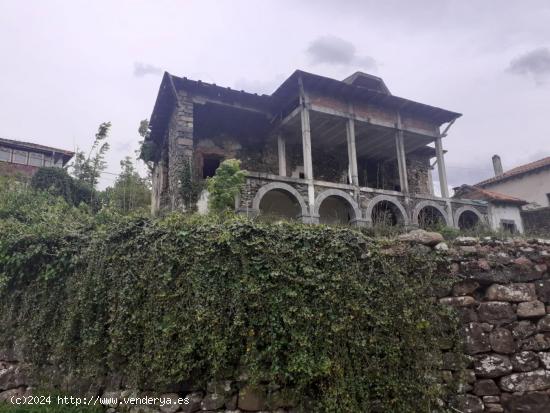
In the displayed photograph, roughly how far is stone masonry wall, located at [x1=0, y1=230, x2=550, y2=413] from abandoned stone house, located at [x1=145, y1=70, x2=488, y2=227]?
480cm

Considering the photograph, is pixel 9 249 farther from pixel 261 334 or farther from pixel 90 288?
pixel 261 334

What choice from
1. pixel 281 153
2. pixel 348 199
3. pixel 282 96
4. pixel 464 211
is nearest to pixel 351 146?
pixel 348 199

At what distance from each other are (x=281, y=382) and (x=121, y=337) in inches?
68.6

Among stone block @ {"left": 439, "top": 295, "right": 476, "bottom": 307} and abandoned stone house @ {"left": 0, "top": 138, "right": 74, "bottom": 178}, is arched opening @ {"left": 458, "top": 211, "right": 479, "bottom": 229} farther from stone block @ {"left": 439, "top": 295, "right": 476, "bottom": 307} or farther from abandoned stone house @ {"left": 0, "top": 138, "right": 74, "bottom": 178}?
abandoned stone house @ {"left": 0, "top": 138, "right": 74, "bottom": 178}

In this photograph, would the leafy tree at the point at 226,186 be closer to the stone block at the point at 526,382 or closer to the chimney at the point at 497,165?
the stone block at the point at 526,382

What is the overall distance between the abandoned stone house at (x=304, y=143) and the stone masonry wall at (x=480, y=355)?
189 inches

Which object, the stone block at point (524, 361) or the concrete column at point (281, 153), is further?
the concrete column at point (281, 153)

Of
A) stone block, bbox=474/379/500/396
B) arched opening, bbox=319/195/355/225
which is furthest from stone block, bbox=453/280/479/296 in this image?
arched opening, bbox=319/195/355/225

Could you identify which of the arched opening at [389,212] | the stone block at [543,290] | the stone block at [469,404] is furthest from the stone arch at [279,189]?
the stone block at [469,404]

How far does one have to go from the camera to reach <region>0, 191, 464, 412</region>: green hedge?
3734 mm

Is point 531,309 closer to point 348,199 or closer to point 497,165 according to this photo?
point 348,199

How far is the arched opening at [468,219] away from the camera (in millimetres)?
12575

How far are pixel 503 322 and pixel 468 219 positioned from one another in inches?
378

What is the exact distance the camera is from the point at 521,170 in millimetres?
19578
